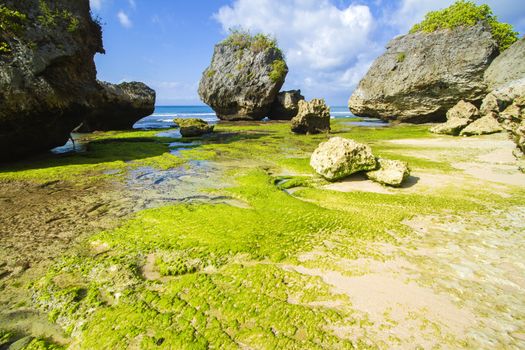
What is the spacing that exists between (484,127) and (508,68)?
194 inches

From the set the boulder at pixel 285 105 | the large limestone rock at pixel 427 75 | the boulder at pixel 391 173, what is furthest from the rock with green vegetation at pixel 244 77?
the boulder at pixel 391 173

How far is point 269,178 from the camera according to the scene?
9781 millimetres

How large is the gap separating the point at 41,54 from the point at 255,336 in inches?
541

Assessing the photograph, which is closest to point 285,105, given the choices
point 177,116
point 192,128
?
point 192,128

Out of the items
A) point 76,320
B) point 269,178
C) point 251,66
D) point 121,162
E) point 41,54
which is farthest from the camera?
point 251,66

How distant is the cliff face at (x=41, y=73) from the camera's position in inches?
424

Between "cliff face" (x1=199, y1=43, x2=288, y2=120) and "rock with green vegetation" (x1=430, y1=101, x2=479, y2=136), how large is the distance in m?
23.8

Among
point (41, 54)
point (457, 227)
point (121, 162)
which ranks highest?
point (41, 54)

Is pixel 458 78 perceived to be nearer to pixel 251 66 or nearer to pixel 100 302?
pixel 251 66

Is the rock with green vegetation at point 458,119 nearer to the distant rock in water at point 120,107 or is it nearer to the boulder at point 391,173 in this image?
the boulder at point 391,173

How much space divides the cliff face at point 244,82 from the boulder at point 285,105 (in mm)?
1693

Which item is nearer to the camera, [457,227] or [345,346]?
[345,346]

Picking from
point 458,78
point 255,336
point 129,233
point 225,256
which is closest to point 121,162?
point 129,233

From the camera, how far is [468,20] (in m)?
26.5
